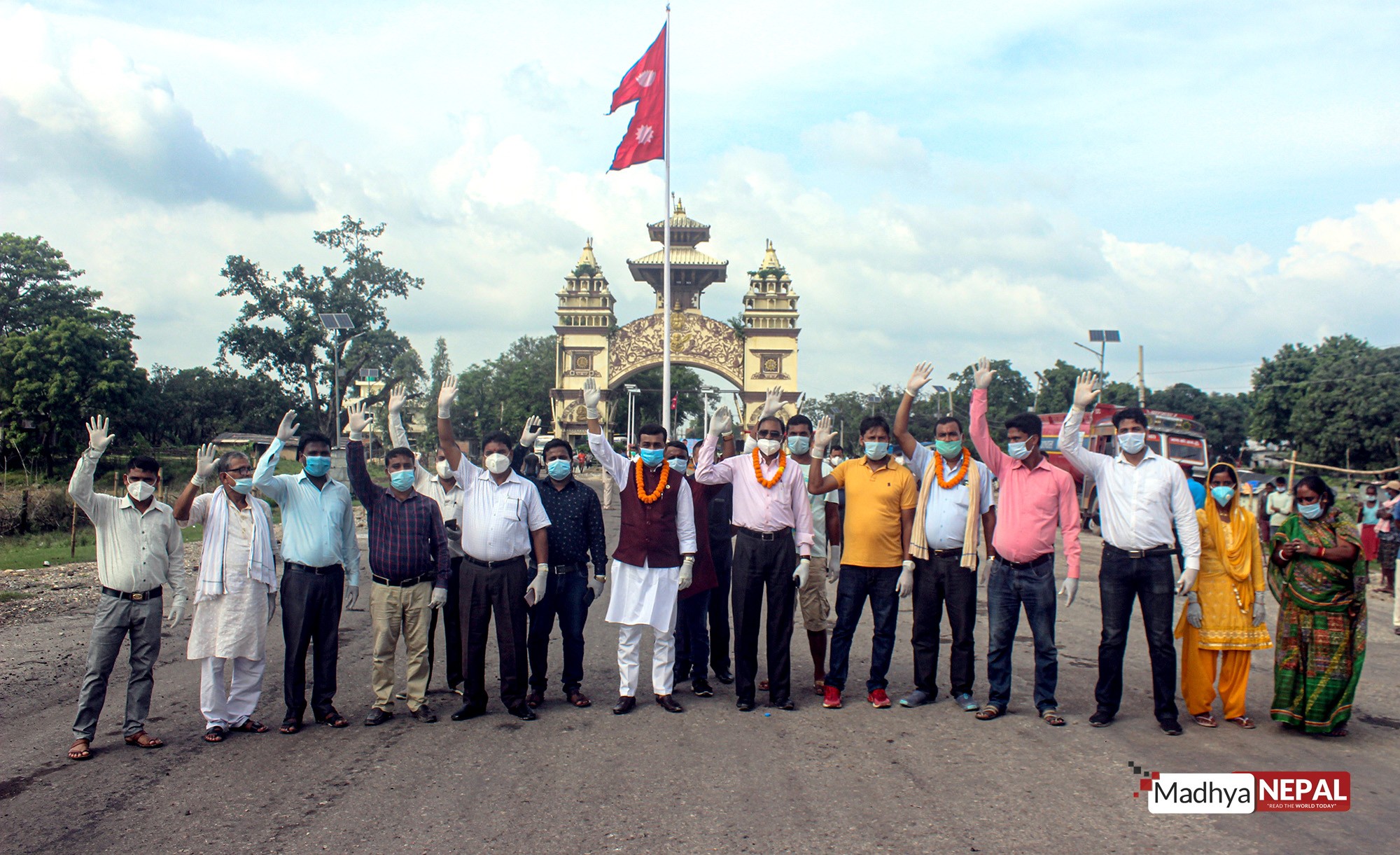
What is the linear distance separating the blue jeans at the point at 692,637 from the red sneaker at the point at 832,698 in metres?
0.94

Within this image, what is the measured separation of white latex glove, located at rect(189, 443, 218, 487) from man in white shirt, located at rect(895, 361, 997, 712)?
4324 millimetres

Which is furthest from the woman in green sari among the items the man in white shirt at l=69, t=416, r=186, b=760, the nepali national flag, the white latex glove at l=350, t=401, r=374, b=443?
the nepali national flag

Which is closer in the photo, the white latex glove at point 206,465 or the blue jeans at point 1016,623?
the blue jeans at point 1016,623

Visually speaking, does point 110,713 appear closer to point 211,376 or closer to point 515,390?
point 211,376

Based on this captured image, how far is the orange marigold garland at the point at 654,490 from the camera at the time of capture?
242 inches

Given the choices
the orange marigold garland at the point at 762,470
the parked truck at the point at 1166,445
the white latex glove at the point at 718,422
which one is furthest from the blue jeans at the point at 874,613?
the parked truck at the point at 1166,445

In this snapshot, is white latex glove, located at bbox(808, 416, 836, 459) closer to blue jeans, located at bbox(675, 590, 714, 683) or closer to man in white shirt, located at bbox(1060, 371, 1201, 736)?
blue jeans, located at bbox(675, 590, 714, 683)

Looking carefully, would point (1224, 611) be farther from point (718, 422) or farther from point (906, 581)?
point (718, 422)

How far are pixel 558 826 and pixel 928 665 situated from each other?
9.42ft

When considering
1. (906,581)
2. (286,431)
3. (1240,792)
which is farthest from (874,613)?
(286,431)

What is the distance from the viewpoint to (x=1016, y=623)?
578cm

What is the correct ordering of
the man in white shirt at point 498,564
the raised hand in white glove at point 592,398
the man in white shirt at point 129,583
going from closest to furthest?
1. the man in white shirt at point 129,583
2. the man in white shirt at point 498,564
3. the raised hand in white glove at point 592,398

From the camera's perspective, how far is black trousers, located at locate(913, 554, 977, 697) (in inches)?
234

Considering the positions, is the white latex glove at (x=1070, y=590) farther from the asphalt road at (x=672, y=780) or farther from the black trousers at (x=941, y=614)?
the asphalt road at (x=672, y=780)
